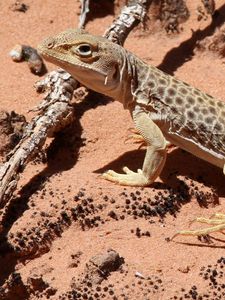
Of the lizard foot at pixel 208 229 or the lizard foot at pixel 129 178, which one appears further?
the lizard foot at pixel 129 178

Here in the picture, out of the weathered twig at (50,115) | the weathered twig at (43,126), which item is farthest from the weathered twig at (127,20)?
the weathered twig at (43,126)

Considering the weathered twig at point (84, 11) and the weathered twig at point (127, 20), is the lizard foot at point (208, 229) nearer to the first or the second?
the weathered twig at point (127, 20)

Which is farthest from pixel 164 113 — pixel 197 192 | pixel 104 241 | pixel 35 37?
pixel 35 37

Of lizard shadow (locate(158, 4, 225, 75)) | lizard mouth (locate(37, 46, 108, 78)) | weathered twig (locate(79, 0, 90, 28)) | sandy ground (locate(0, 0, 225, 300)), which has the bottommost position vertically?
sandy ground (locate(0, 0, 225, 300))

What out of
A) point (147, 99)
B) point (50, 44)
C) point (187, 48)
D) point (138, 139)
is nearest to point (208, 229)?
point (147, 99)

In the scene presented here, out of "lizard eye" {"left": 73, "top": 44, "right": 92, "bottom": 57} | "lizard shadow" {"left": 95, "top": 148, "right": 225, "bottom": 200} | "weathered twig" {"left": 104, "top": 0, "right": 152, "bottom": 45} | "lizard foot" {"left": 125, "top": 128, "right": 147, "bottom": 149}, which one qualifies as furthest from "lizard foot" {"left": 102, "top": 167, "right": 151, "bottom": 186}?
"weathered twig" {"left": 104, "top": 0, "right": 152, "bottom": 45}

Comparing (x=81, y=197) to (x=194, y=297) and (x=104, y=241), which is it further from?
(x=194, y=297)

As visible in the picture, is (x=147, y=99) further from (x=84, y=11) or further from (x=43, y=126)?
(x=84, y=11)

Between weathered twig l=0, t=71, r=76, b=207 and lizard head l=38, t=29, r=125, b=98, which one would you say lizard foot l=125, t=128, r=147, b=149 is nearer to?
weathered twig l=0, t=71, r=76, b=207
